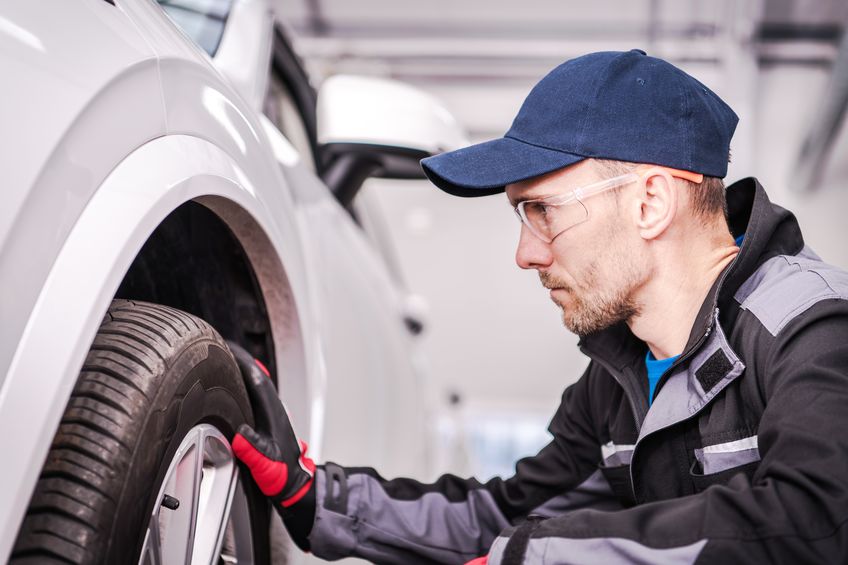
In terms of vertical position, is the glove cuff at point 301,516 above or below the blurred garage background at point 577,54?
below

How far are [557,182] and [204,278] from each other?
531mm

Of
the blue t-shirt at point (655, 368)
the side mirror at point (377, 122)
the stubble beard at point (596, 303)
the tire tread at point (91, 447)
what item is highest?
the side mirror at point (377, 122)

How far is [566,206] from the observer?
1.29m

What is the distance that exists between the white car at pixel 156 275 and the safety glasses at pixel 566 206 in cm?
36

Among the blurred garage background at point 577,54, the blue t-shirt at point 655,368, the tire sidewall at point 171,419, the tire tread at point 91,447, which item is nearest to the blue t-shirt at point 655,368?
the blue t-shirt at point 655,368

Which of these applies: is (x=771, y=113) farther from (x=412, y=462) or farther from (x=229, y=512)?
(x=229, y=512)

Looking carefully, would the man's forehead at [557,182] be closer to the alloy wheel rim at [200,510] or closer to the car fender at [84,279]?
the car fender at [84,279]

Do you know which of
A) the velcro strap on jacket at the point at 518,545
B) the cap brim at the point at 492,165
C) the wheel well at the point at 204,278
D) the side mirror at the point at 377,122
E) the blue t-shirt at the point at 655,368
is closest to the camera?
the velcro strap on jacket at the point at 518,545

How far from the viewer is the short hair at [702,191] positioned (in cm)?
127

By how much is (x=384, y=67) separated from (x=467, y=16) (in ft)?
2.49

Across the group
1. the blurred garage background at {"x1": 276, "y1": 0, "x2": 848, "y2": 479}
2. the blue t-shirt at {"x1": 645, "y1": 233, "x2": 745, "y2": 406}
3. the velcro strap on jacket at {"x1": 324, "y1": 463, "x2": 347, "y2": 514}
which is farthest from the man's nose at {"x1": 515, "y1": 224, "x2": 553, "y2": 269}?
the blurred garage background at {"x1": 276, "y1": 0, "x2": 848, "y2": 479}

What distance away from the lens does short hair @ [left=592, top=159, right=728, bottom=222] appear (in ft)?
4.16

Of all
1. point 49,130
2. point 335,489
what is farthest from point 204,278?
point 49,130

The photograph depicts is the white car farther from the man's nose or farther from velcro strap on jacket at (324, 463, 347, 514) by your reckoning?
the man's nose
